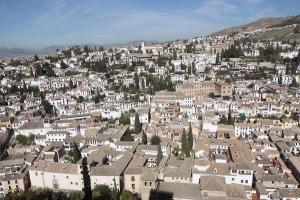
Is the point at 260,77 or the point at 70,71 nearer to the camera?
the point at 260,77

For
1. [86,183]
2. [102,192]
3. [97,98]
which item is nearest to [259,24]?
[97,98]

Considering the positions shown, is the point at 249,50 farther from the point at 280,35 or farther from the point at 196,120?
the point at 196,120

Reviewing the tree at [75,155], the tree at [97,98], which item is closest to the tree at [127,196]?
the tree at [75,155]

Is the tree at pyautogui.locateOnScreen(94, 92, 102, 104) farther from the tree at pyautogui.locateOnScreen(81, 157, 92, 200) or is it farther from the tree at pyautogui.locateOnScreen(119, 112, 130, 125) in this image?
the tree at pyautogui.locateOnScreen(81, 157, 92, 200)

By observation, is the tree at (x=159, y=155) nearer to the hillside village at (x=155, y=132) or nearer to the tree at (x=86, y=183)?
the hillside village at (x=155, y=132)

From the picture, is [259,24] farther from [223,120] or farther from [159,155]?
[159,155]

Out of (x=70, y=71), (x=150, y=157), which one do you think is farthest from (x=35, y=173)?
(x=70, y=71)
